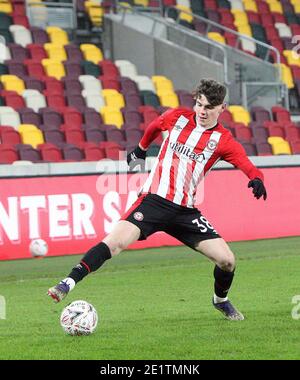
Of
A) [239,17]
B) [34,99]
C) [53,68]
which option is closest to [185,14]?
[239,17]

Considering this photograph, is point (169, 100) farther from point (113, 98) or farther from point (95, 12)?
point (95, 12)

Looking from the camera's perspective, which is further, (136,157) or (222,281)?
(136,157)

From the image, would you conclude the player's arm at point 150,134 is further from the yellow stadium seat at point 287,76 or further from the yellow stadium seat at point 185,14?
the yellow stadium seat at point 185,14

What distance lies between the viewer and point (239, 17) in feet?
94.9

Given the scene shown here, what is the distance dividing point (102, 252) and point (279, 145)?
14.5 m

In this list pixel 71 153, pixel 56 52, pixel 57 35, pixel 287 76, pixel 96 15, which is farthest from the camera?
pixel 287 76

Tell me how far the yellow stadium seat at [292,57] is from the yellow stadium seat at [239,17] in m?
1.42

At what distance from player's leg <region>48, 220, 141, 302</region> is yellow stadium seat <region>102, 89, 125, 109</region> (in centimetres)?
1392

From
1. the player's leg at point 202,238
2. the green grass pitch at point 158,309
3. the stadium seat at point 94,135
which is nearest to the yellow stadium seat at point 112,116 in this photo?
the stadium seat at point 94,135

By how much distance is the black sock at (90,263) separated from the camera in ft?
28.8

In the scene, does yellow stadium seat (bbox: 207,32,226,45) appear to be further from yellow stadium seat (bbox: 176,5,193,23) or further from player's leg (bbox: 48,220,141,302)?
player's leg (bbox: 48,220,141,302)

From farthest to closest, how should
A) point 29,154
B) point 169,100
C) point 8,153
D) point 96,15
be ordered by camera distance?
point 96,15, point 169,100, point 29,154, point 8,153

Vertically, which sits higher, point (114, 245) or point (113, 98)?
point (113, 98)

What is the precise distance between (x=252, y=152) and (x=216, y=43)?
427cm
